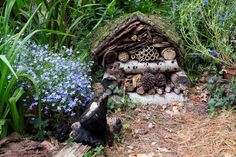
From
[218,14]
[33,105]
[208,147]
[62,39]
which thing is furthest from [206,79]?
[33,105]

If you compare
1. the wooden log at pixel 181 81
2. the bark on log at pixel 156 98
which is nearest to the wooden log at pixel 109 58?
the bark on log at pixel 156 98

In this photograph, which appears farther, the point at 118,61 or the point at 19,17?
the point at 19,17

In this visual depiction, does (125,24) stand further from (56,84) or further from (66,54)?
(56,84)

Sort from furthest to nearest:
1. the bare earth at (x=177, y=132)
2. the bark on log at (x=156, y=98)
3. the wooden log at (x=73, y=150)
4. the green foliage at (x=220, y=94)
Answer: the bark on log at (x=156, y=98) < the green foliage at (x=220, y=94) < the bare earth at (x=177, y=132) < the wooden log at (x=73, y=150)

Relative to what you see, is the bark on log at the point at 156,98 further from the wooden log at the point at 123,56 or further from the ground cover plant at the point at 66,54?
the wooden log at the point at 123,56

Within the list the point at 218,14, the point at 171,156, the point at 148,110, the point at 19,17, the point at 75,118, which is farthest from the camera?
the point at 19,17

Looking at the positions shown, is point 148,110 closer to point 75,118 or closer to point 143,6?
point 75,118

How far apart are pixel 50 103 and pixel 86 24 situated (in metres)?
1.55

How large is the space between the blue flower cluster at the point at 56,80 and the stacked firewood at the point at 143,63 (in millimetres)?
408

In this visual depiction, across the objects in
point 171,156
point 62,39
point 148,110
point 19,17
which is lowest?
point 171,156

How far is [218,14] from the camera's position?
395cm

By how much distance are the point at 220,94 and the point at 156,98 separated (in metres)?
0.58

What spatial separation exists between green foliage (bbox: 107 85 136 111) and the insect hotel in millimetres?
78

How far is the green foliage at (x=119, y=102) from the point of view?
3625mm
